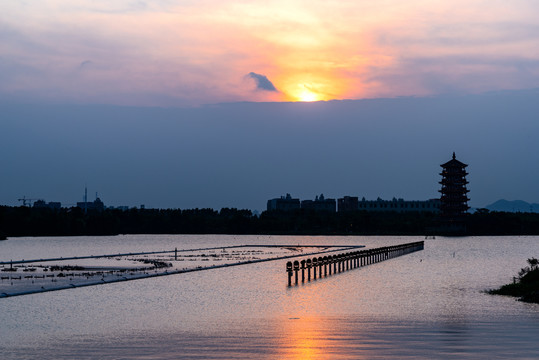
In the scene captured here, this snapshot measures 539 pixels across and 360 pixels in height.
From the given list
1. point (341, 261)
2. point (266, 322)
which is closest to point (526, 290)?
point (266, 322)

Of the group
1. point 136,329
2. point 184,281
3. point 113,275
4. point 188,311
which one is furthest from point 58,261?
point 136,329

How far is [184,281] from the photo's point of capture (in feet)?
198

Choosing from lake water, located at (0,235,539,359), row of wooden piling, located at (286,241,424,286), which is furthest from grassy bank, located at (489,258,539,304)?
row of wooden piling, located at (286,241,424,286)

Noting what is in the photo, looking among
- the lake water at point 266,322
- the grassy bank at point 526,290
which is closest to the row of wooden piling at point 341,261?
the lake water at point 266,322

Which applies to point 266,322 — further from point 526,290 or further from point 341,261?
point 341,261

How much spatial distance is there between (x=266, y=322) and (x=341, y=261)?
47706mm

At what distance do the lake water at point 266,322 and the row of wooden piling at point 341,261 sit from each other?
619cm

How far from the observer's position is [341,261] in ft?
267

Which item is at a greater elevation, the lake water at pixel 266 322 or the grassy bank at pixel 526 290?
the grassy bank at pixel 526 290

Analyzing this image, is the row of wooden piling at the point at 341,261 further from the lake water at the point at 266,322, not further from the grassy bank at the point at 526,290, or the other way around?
the grassy bank at the point at 526,290

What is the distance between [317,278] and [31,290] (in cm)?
2686

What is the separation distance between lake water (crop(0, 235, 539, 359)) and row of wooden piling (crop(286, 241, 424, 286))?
6.19 meters

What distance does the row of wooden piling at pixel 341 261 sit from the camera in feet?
210

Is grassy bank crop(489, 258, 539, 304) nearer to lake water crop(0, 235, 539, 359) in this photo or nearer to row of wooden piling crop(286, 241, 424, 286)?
lake water crop(0, 235, 539, 359)
